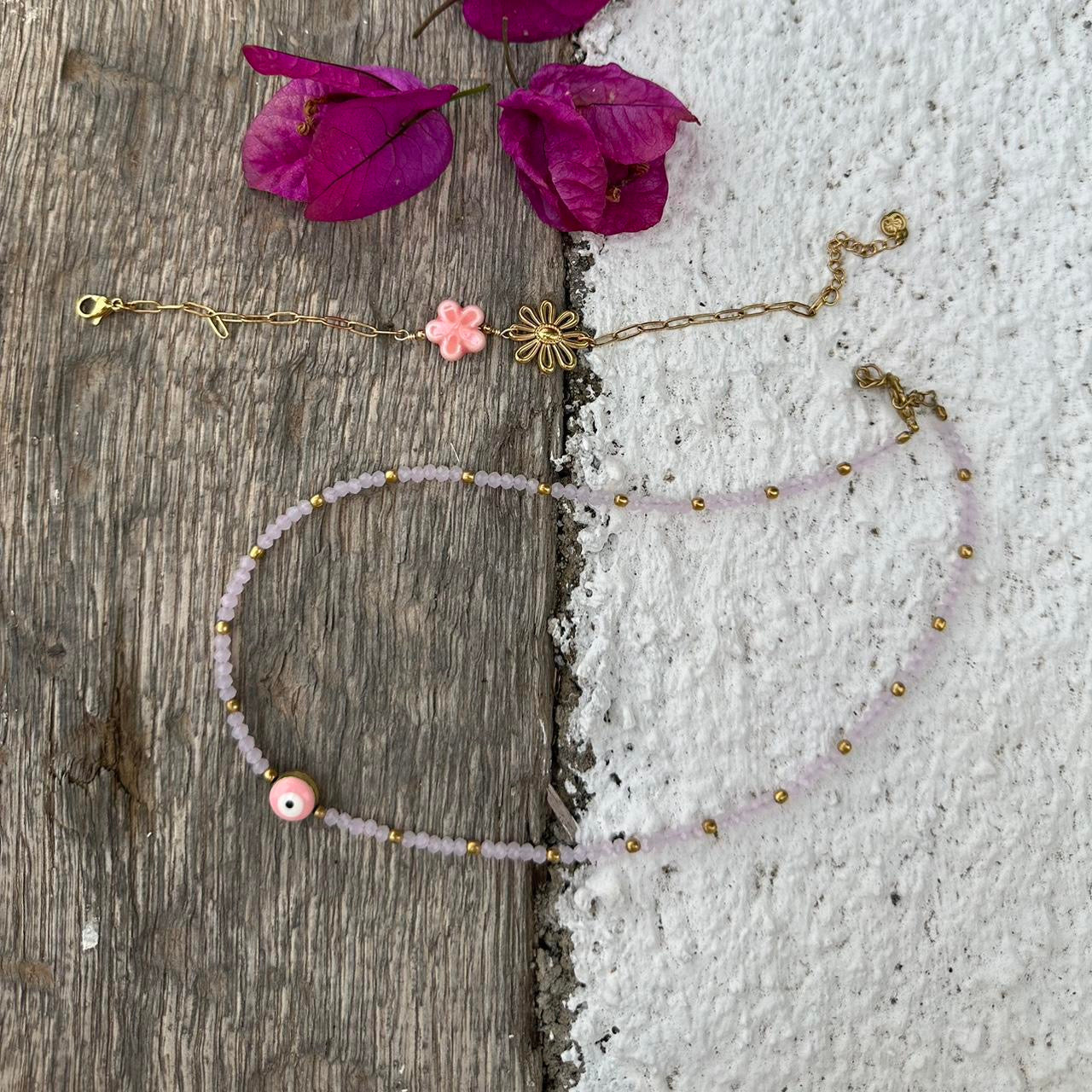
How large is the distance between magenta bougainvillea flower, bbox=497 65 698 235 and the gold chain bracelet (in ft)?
0.39

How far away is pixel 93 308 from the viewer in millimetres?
1020

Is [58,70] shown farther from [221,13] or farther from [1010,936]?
[1010,936]

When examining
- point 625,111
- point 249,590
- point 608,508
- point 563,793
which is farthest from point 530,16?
point 563,793

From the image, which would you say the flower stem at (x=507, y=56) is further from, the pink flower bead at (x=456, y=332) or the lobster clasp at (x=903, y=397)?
the lobster clasp at (x=903, y=397)

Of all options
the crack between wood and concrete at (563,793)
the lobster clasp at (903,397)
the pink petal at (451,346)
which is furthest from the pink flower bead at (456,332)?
the lobster clasp at (903,397)

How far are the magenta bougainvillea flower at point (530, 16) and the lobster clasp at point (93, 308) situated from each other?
561 millimetres

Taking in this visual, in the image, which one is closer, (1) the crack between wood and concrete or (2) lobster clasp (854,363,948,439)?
(1) the crack between wood and concrete

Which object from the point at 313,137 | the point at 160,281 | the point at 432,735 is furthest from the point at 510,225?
the point at 432,735

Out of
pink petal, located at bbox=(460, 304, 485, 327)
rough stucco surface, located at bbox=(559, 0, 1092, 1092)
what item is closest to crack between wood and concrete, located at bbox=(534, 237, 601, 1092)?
rough stucco surface, located at bbox=(559, 0, 1092, 1092)

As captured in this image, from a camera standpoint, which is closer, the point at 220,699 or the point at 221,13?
the point at 220,699

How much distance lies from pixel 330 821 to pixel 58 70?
3.08ft

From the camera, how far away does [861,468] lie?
3.51ft

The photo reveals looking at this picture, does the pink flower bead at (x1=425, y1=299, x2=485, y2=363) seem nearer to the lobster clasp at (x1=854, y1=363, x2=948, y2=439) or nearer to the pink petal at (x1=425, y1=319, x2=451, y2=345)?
the pink petal at (x1=425, y1=319, x2=451, y2=345)

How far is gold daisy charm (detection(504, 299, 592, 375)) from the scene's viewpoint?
1064mm
